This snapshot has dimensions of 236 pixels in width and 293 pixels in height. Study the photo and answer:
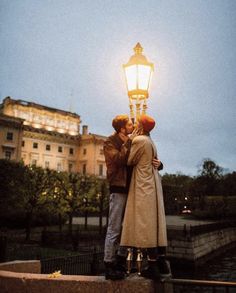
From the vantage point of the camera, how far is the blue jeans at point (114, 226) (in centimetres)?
420

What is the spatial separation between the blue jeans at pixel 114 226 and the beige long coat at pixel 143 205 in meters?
0.13

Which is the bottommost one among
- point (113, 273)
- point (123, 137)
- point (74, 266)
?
point (74, 266)

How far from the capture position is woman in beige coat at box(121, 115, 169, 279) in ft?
13.3

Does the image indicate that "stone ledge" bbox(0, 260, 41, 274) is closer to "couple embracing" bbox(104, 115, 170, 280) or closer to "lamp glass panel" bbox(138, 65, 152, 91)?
"couple embracing" bbox(104, 115, 170, 280)

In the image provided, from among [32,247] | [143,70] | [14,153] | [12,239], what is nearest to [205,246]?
[32,247]

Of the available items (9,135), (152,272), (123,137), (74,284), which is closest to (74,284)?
(74,284)

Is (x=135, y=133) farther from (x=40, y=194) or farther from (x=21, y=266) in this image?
(x=40, y=194)

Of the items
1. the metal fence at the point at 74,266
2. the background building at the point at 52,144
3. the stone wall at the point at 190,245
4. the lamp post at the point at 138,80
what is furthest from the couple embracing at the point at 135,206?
the background building at the point at 52,144

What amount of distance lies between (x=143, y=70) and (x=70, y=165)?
229 ft

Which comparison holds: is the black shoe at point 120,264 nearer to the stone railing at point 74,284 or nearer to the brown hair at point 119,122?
the stone railing at point 74,284

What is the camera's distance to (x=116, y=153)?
4.38 m

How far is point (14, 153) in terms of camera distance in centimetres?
5859

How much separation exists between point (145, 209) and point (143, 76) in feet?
10.0

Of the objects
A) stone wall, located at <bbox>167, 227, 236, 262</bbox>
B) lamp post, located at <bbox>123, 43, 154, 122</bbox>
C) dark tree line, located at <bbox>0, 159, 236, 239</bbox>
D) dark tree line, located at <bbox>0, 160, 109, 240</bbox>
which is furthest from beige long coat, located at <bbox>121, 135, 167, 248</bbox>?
dark tree line, located at <bbox>0, 160, 109, 240</bbox>
